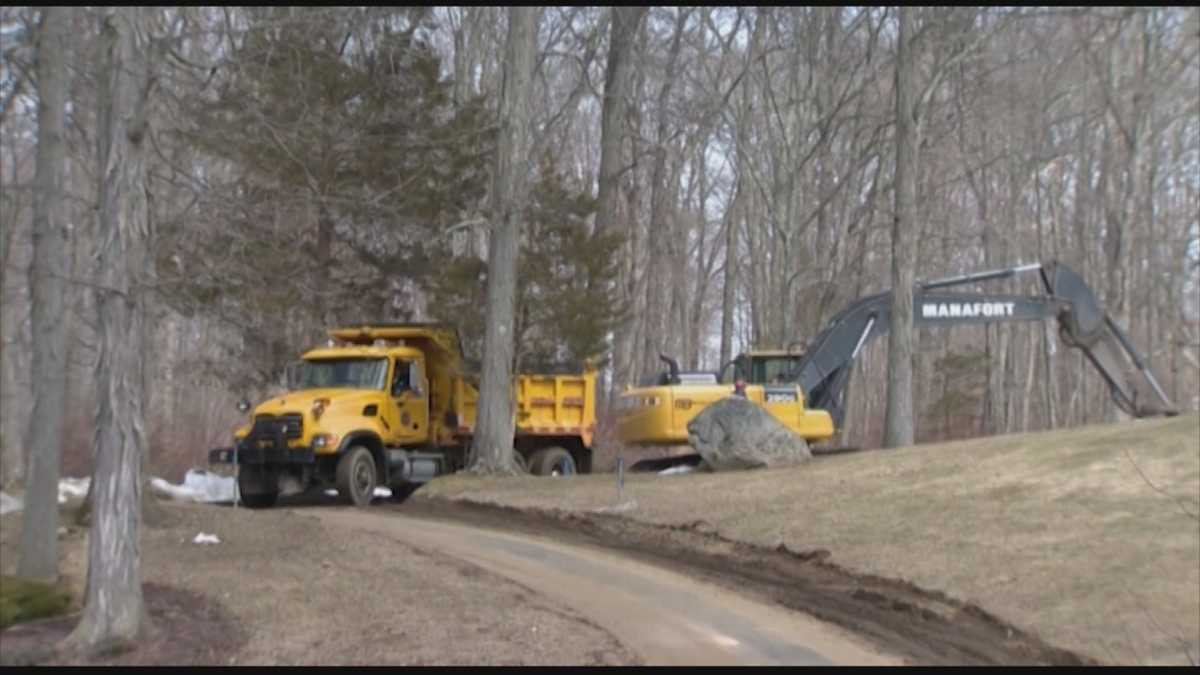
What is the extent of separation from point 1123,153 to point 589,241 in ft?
74.1

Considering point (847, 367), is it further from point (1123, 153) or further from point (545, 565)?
point (1123, 153)

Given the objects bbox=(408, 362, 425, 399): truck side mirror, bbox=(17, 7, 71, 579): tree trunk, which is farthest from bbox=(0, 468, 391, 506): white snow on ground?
bbox=(17, 7, 71, 579): tree trunk

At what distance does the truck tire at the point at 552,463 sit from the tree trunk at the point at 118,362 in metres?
15.9

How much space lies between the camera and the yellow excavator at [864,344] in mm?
23594

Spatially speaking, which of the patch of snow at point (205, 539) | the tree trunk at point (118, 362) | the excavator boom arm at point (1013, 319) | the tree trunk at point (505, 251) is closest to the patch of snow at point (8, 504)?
the patch of snow at point (205, 539)

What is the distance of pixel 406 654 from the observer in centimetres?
849

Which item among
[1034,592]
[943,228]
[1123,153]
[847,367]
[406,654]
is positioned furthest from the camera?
[943,228]

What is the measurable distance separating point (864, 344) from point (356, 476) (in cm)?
1135

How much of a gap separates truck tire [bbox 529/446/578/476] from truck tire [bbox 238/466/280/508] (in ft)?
18.4

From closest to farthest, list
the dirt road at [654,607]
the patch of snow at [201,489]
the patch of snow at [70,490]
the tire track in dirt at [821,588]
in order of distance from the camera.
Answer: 1. the dirt road at [654,607]
2. the tire track in dirt at [821,588]
3. the patch of snow at [70,490]
4. the patch of snow at [201,489]

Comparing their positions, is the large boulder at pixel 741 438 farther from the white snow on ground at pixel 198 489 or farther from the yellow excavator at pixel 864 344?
the white snow on ground at pixel 198 489

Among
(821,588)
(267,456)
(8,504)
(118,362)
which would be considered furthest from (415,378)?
(118,362)

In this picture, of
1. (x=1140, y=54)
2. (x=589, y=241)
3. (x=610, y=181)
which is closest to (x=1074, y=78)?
(x=1140, y=54)

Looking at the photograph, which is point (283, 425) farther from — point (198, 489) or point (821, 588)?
point (821, 588)
